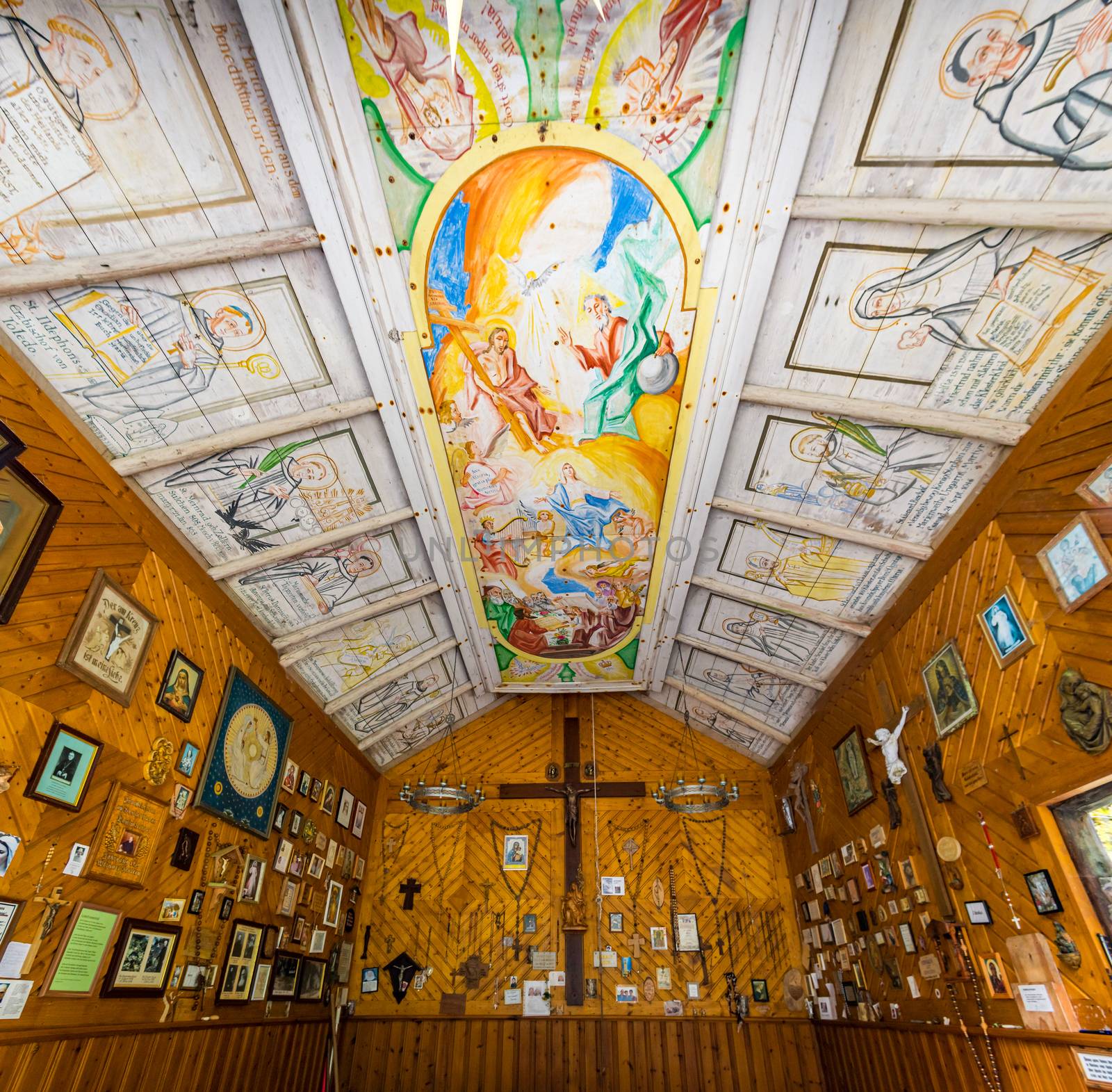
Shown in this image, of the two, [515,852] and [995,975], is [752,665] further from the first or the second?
Answer: [515,852]

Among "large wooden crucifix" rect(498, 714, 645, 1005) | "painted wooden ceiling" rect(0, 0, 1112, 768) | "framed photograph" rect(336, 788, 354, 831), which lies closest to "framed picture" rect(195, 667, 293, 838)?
"painted wooden ceiling" rect(0, 0, 1112, 768)

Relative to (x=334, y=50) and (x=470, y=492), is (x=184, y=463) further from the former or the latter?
(x=334, y=50)

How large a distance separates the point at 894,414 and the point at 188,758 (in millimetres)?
5254

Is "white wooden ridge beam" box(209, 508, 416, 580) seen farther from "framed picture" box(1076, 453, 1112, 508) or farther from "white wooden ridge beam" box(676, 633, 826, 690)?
"white wooden ridge beam" box(676, 633, 826, 690)

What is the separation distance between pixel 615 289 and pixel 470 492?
196cm

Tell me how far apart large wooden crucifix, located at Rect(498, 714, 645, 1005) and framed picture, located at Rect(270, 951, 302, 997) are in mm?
2935

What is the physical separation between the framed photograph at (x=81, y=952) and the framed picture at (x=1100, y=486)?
2.53 m

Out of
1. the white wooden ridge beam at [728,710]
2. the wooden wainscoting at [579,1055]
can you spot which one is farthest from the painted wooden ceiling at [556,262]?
the wooden wainscoting at [579,1055]

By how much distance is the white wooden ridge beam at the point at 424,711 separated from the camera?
7.94 metres

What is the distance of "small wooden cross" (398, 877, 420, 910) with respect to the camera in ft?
25.6

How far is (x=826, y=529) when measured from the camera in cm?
486

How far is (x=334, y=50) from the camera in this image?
2.94m

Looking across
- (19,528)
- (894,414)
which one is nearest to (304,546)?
(19,528)

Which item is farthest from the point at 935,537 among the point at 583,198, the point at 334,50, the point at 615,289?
the point at 334,50
